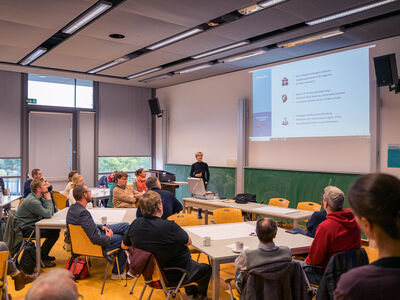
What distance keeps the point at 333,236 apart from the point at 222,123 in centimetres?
656

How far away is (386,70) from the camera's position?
554 centimetres

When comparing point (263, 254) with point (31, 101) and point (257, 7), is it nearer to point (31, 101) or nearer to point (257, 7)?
point (257, 7)

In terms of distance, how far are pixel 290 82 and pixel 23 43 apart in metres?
5.39

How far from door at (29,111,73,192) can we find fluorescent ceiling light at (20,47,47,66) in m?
1.86

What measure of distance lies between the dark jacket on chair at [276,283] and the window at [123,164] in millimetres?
8936

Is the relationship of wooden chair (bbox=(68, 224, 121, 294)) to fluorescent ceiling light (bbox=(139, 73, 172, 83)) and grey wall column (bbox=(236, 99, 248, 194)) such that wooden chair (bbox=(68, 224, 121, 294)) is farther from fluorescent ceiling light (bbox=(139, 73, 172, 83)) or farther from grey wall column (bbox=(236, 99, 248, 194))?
fluorescent ceiling light (bbox=(139, 73, 172, 83))

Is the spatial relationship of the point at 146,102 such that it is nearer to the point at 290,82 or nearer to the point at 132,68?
the point at 132,68

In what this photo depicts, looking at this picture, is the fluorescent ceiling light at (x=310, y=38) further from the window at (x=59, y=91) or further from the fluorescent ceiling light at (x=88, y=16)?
the window at (x=59, y=91)

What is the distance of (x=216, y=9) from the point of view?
5.00 m

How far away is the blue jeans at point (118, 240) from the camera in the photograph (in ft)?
14.1

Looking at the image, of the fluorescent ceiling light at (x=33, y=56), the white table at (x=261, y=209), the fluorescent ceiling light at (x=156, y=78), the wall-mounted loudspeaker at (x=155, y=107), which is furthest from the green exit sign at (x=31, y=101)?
the white table at (x=261, y=209)

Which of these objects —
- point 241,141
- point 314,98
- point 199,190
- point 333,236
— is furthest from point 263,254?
point 241,141

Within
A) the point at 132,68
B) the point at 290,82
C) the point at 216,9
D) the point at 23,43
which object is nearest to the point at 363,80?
the point at 290,82

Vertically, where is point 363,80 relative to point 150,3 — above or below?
below
